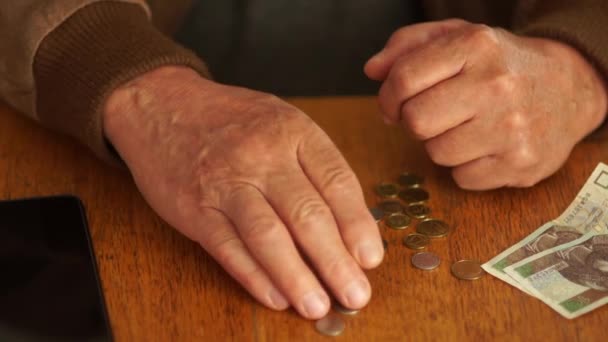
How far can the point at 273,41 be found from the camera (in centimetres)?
158

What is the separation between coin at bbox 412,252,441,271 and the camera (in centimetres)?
96

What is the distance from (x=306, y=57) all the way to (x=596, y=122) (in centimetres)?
60

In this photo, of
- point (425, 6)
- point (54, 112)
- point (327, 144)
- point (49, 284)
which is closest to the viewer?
point (49, 284)

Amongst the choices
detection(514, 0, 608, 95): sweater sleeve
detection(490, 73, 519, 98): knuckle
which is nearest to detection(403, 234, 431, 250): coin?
detection(490, 73, 519, 98): knuckle

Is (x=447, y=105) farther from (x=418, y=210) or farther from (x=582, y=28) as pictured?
(x=582, y=28)

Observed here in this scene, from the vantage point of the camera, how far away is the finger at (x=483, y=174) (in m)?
1.08

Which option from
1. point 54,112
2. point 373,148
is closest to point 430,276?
point 373,148

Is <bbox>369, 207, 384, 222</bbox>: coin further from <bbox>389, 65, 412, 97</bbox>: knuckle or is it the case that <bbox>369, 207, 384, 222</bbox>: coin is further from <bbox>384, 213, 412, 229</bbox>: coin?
<bbox>389, 65, 412, 97</bbox>: knuckle

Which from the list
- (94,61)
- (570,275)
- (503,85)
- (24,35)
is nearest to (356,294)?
(570,275)

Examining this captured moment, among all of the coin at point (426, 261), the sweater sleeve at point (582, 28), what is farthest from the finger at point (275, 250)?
the sweater sleeve at point (582, 28)

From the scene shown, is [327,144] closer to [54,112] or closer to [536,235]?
[536,235]

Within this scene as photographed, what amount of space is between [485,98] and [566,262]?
0.23 m

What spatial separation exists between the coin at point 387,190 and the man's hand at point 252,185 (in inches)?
5.5

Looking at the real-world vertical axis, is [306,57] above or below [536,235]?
below
